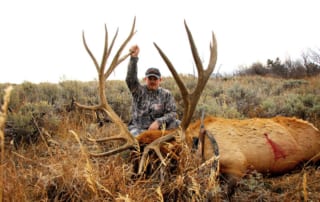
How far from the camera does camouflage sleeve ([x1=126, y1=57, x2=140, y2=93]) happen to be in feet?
15.9

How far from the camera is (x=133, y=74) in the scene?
16.5 ft

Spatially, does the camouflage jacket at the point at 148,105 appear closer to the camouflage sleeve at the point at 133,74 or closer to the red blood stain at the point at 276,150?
the camouflage sleeve at the point at 133,74

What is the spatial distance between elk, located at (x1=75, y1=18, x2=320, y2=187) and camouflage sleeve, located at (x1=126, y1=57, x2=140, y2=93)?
2.17ft

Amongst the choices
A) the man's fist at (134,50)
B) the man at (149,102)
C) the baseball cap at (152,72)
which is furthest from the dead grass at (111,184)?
the baseball cap at (152,72)

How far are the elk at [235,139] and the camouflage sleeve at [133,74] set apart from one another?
0.66m

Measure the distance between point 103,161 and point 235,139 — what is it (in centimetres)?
148

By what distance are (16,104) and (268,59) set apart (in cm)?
1539

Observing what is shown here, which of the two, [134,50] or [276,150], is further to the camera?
[134,50]

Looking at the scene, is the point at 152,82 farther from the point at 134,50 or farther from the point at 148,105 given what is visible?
the point at 134,50

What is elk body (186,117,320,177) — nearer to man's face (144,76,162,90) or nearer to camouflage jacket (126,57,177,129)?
camouflage jacket (126,57,177,129)

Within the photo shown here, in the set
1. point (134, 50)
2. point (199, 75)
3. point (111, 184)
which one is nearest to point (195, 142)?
point (199, 75)

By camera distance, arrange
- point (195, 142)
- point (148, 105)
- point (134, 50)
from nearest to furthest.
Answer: point (195, 142) < point (134, 50) < point (148, 105)

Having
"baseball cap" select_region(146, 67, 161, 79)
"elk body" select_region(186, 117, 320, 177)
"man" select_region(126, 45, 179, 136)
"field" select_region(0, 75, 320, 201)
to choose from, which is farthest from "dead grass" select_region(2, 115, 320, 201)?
"baseball cap" select_region(146, 67, 161, 79)

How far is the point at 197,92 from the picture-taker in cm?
321
